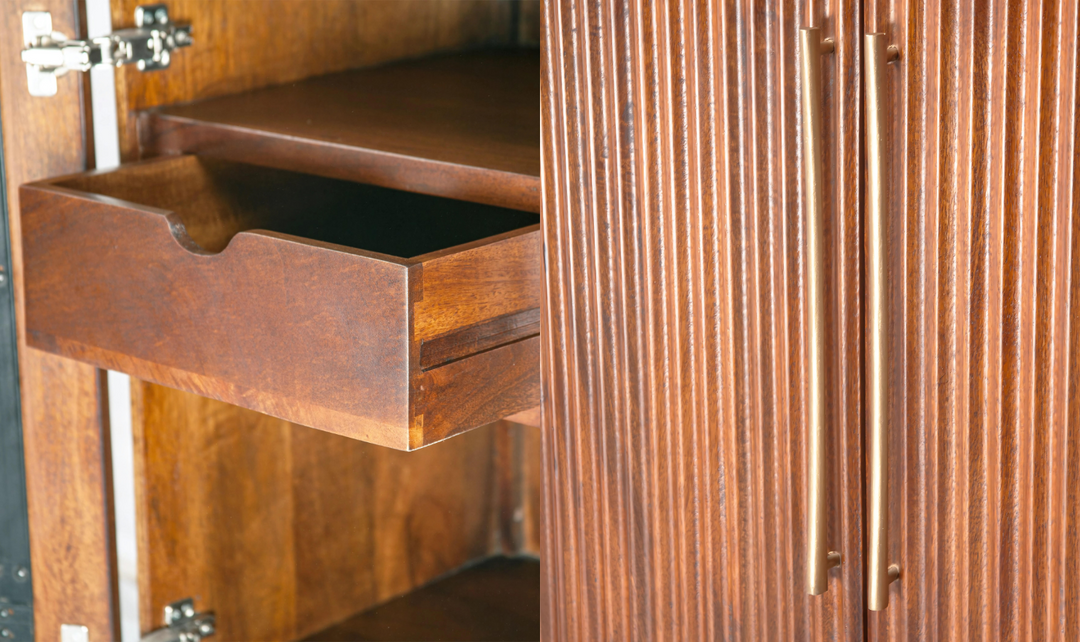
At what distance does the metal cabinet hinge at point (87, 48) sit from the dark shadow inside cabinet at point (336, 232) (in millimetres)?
19

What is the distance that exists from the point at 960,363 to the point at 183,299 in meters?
0.55

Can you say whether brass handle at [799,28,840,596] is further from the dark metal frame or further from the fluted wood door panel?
the dark metal frame

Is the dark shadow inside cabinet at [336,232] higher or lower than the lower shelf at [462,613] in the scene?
higher

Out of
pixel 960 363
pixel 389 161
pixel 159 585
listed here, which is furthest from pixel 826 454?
pixel 159 585

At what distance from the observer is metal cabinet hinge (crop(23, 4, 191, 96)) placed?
1.06 meters

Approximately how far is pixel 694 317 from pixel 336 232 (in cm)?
53

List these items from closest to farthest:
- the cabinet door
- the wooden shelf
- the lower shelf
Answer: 1. the cabinet door
2. the wooden shelf
3. the lower shelf

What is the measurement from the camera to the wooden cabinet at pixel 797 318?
0.59 metres

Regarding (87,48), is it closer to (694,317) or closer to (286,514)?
(286,514)

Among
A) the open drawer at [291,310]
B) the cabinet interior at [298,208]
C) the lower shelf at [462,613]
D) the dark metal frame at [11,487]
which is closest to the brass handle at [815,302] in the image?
the open drawer at [291,310]

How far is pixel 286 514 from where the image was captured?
4.12 feet

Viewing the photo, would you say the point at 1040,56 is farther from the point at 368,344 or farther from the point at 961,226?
the point at 368,344

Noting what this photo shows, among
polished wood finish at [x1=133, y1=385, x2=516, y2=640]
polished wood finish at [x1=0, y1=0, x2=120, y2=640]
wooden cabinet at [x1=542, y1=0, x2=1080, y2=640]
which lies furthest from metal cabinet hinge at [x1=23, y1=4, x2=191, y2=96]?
wooden cabinet at [x1=542, y1=0, x2=1080, y2=640]

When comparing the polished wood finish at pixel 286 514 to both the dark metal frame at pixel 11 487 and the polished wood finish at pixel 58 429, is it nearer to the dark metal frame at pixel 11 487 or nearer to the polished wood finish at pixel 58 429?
the polished wood finish at pixel 58 429
